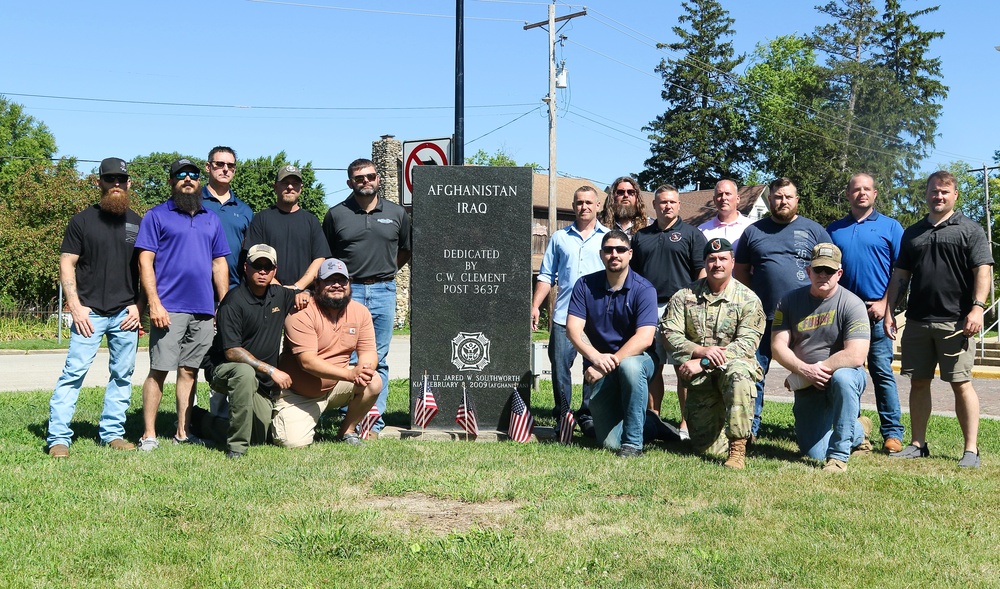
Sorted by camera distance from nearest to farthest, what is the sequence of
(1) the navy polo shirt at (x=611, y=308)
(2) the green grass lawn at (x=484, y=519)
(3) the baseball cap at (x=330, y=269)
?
(2) the green grass lawn at (x=484, y=519)
(3) the baseball cap at (x=330, y=269)
(1) the navy polo shirt at (x=611, y=308)

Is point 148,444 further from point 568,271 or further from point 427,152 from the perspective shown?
point 427,152

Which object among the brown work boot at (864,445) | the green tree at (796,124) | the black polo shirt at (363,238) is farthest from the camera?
the green tree at (796,124)

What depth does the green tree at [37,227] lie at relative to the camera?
2538cm

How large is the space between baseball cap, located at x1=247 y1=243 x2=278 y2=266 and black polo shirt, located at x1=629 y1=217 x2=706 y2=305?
2.87 meters

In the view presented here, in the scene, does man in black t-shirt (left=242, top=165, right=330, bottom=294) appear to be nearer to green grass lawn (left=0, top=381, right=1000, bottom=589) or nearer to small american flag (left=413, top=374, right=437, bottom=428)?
small american flag (left=413, top=374, right=437, bottom=428)

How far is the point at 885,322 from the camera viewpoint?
718 cm

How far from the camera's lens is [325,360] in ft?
22.8

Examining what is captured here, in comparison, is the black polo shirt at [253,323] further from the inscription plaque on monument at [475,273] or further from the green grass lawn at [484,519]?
the inscription plaque on monument at [475,273]

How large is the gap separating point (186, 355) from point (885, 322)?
515 centimetres

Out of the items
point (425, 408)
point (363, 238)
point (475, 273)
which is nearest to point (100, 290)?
point (363, 238)

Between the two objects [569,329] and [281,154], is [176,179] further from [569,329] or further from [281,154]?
[281,154]

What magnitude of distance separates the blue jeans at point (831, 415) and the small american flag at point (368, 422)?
3.18 metres

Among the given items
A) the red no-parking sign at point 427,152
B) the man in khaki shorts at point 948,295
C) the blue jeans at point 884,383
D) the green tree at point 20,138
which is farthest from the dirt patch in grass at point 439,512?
the green tree at point 20,138

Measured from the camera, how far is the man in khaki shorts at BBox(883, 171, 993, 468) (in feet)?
22.0
